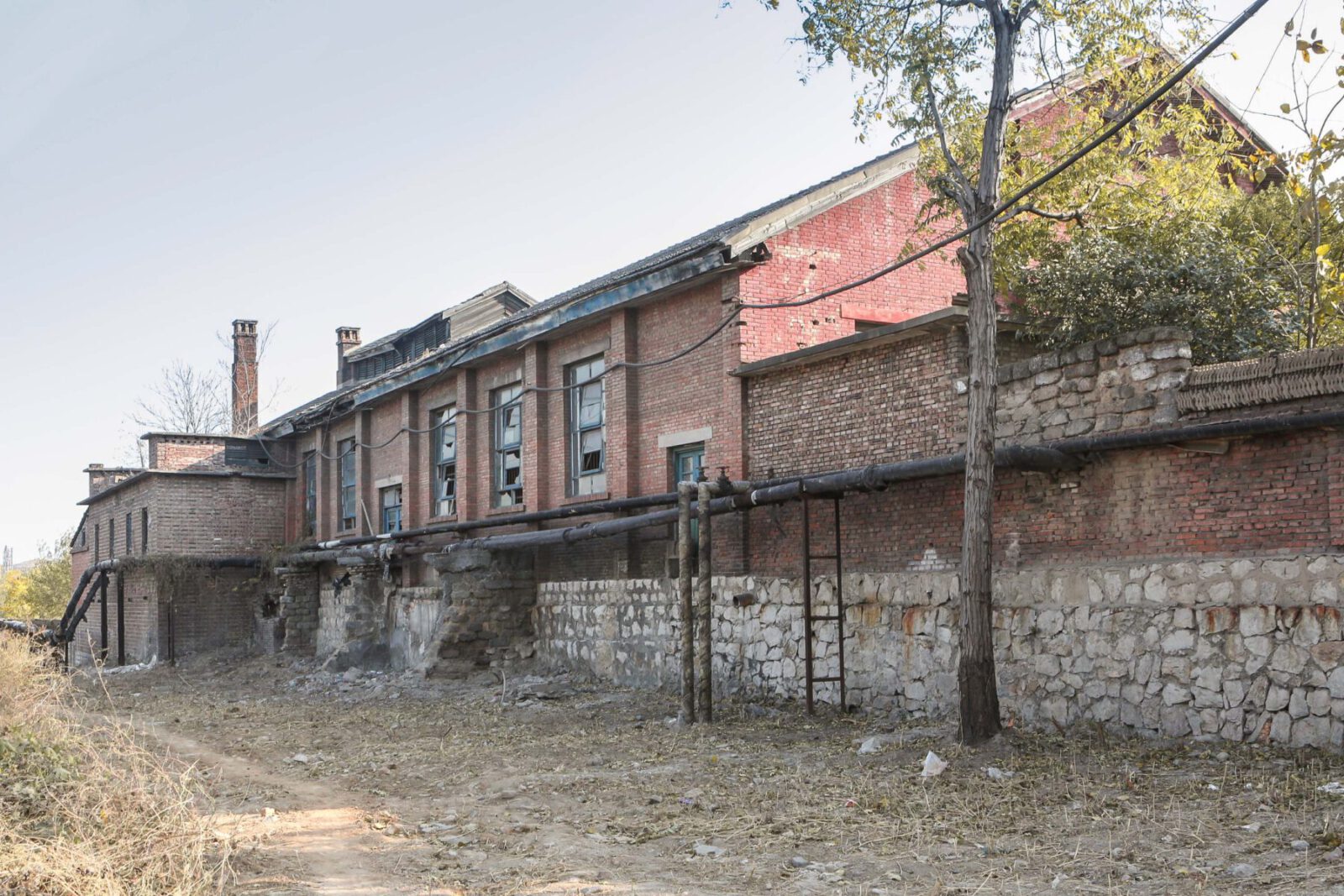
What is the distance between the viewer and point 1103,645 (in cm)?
1100

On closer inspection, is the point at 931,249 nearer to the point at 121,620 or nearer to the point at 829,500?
the point at 829,500

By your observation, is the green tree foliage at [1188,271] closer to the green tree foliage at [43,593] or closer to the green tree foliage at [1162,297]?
the green tree foliage at [1162,297]

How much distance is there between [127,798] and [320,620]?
20232mm

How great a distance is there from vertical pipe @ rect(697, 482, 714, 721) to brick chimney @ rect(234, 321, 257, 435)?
32.5 meters

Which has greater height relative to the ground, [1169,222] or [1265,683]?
[1169,222]

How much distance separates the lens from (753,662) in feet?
49.4

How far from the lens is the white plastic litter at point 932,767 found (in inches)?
386

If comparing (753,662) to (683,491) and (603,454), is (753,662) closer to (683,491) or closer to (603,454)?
(683,491)

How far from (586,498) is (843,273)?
568cm

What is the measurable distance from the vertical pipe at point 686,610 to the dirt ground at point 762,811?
34 cm

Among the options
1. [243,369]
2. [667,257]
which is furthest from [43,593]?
[667,257]

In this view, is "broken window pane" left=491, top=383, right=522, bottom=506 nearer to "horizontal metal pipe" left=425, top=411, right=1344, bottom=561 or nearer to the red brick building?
the red brick building

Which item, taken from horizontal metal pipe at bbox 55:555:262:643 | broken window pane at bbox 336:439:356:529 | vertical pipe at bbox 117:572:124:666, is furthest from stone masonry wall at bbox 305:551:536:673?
vertical pipe at bbox 117:572:124:666

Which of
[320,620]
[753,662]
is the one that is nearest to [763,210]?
[753,662]
